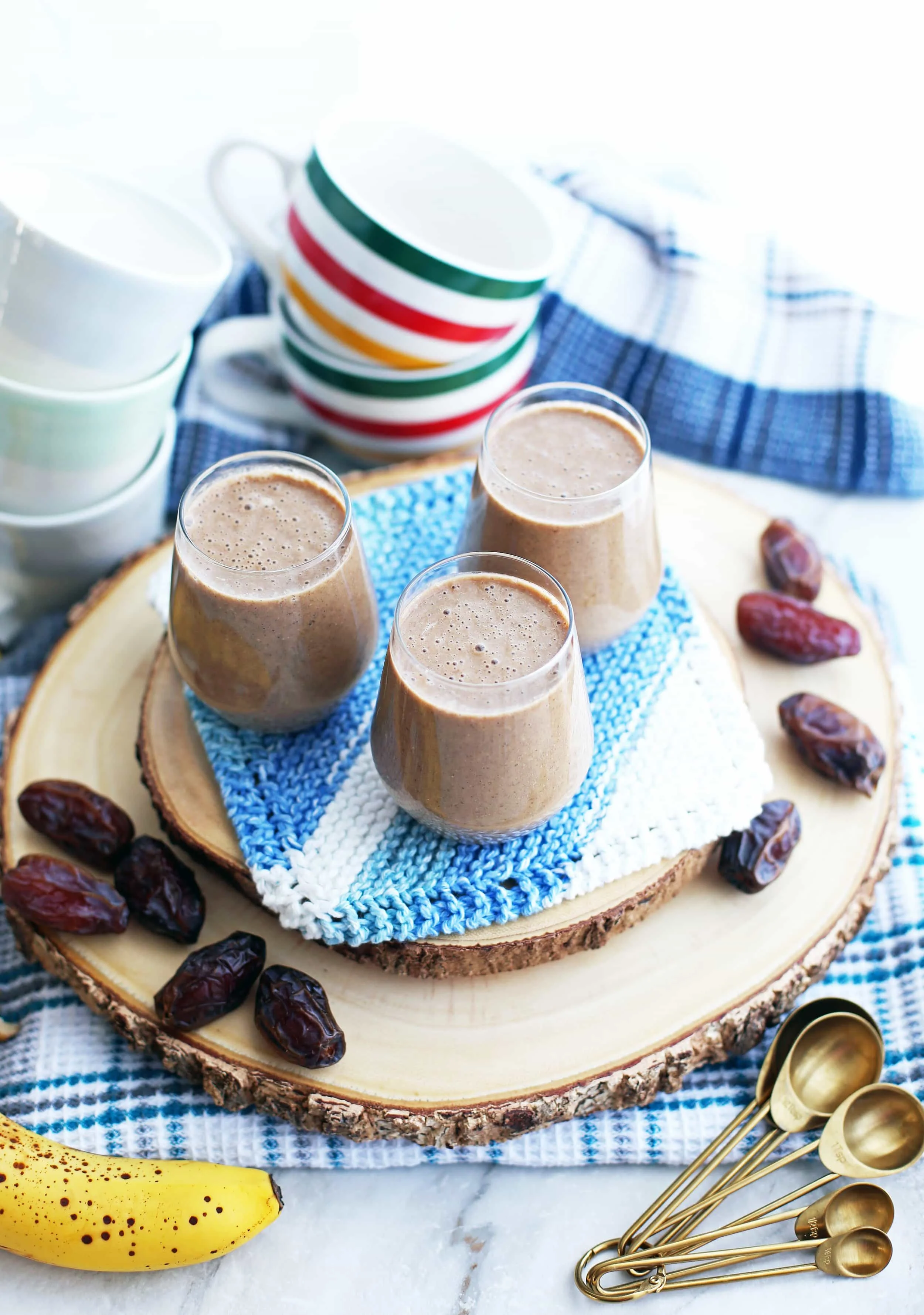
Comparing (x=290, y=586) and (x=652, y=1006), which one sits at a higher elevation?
(x=290, y=586)

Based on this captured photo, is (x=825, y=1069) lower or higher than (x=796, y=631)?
lower

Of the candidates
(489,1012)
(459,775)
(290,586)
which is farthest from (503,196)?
(489,1012)

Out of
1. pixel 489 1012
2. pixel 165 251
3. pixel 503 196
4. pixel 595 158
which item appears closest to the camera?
pixel 489 1012

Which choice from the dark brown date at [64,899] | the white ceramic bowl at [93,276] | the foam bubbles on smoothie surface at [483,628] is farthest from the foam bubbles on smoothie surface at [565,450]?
the dark brown date at [64,899]

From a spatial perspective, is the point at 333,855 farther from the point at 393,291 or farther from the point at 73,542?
the point at 393,291

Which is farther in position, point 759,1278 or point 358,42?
point 358,42

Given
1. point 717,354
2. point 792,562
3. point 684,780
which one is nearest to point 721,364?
point 717,354

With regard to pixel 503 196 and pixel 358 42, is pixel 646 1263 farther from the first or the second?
pixel 358 42
